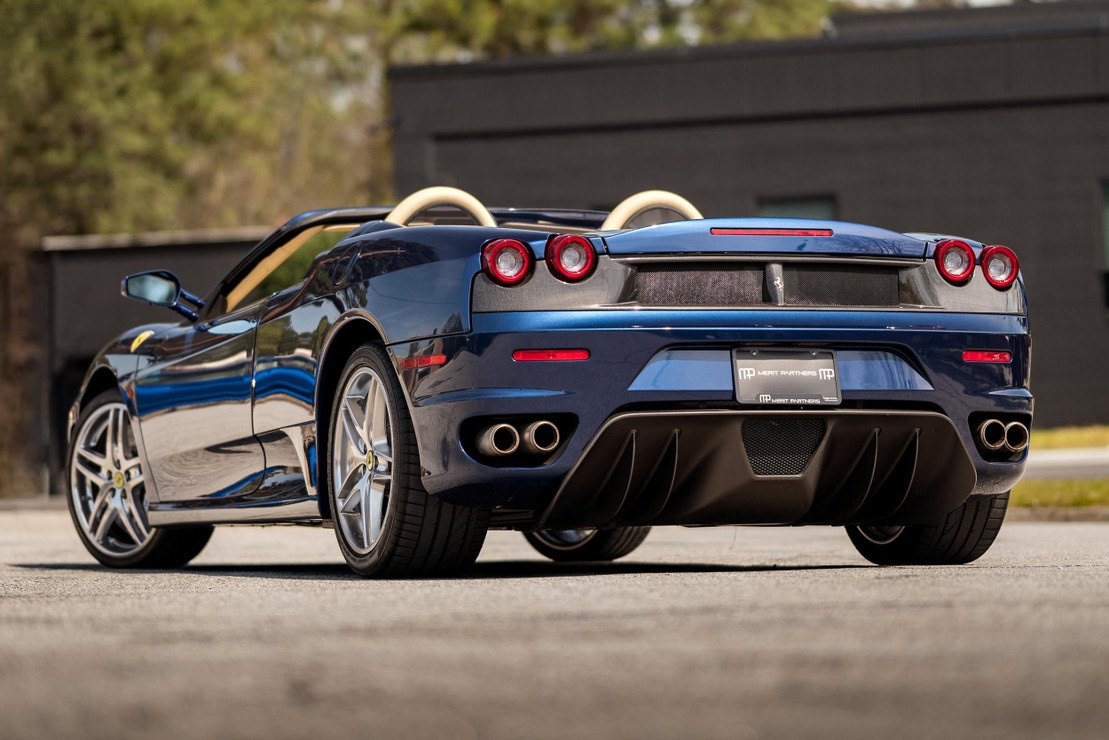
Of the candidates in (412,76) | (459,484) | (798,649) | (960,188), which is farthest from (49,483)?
(798,649)

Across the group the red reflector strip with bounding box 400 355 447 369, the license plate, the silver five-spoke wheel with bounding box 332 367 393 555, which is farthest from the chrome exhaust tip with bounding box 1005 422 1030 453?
the silver five-spoke wheel with bounding box 332 367 393 555

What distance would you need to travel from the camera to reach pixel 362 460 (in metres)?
6.56

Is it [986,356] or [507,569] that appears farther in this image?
[507,569]

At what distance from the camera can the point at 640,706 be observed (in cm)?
341

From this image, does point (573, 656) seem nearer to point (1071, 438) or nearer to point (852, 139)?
point (1071, 438)

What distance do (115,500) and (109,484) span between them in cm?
9

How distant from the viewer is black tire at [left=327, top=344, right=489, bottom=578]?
6.20m

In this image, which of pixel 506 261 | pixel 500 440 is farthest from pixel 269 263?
pixel 500 440

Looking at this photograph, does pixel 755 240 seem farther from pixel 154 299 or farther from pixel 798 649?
pixel 154 299

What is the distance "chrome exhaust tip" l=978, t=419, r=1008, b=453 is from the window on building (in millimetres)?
19319

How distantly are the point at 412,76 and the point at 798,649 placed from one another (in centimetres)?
2326

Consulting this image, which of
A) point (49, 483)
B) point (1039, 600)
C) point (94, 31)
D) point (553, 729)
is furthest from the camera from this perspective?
point (94, 31)

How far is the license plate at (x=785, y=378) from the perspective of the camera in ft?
19.9

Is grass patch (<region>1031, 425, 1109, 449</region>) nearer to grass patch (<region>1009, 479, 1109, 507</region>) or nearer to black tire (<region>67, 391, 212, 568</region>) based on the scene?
grass patch (<region>1009, 479, 1109, 507</region>)
